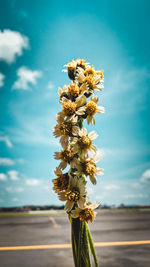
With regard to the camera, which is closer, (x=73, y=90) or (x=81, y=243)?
(x=81, y=243)

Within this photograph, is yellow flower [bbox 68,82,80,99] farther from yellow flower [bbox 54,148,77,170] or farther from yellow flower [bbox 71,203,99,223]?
yellow flower [bbox 71,203,99,223]

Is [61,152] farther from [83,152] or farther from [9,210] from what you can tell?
[9,210]

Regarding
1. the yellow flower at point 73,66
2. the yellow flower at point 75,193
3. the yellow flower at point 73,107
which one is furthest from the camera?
the yellow flower at point 73,66

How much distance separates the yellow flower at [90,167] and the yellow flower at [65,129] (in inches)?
4.7

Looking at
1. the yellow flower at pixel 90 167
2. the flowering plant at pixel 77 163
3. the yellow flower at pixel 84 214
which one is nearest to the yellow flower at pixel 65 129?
the flowering plant at pixel 77 163

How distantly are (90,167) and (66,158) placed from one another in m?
0.12

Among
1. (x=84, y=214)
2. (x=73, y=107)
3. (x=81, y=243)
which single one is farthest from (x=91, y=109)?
(x=81, y=243)

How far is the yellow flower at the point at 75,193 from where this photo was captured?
34.7 inches

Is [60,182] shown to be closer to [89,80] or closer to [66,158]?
[66,158]

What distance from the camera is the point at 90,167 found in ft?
3.06

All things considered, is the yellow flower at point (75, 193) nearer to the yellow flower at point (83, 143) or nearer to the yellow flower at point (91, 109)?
the yellow flower at point (83, 143)

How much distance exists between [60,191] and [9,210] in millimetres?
11319

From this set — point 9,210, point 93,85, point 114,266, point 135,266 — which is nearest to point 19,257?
point 114,266

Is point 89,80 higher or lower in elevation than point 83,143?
higher
